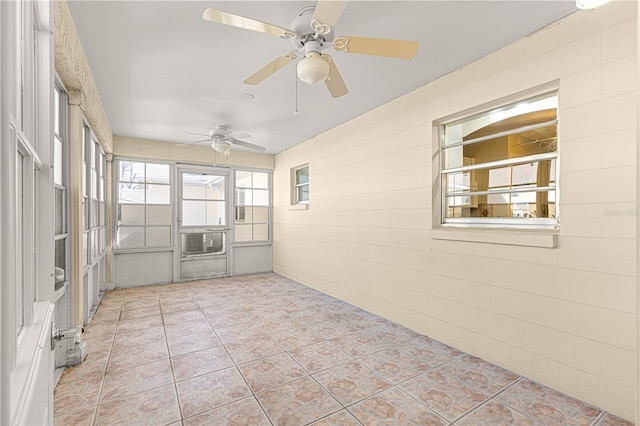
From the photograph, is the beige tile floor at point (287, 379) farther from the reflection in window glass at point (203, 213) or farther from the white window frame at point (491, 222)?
the reflection in window glass at point (203, 213)

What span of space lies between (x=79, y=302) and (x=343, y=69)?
321cm

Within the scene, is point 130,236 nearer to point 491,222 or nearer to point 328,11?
point 328,11

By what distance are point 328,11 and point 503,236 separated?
82.5 inches

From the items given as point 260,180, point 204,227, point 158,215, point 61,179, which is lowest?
point 204,227

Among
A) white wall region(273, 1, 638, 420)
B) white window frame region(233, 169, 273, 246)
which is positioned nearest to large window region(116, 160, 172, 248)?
white window frame region(233, 169, 273, 246)

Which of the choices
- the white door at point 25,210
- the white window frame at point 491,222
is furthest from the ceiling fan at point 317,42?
the white window frame at point 491,222

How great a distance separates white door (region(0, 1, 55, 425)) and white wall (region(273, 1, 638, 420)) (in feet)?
8.95

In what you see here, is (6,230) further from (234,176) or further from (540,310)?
(234,176)

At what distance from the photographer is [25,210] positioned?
94 cm

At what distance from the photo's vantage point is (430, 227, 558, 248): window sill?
2230 mm

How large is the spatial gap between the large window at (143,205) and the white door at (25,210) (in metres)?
4.77

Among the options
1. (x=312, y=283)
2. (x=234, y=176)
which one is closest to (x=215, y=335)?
(x=312, y=283)

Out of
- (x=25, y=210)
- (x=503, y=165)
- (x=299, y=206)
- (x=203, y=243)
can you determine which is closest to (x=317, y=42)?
(x=25, y=210)

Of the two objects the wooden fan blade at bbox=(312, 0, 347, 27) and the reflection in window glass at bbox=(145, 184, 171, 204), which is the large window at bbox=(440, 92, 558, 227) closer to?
the wooden fan blade at bbox=(312, 0, 347, 27)
